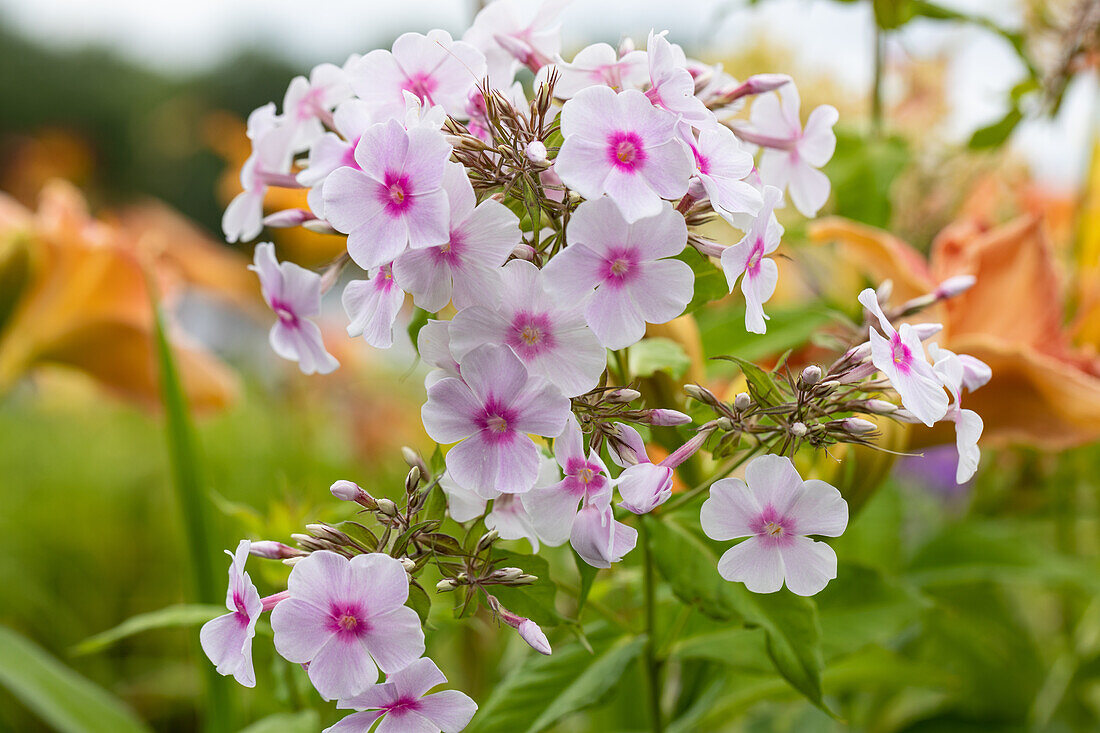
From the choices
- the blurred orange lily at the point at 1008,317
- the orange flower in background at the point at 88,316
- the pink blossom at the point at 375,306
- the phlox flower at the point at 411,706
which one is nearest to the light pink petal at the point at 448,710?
the phlox flower at the point at 411,706

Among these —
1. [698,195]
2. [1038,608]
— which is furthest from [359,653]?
[1038,608]

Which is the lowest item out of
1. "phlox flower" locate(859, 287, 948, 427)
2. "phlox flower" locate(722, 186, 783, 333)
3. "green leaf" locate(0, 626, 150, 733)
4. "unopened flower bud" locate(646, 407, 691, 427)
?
"green leaf" locate(0, 626, 150, 733)

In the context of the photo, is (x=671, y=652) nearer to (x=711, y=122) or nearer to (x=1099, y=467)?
(x=711, y=122)

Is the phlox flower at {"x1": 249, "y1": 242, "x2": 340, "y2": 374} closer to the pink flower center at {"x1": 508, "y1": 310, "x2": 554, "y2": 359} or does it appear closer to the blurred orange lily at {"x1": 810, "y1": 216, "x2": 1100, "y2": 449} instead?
the pink flower center at {"x1": 508, "y1": 310, "x2": 554, "y2": 359}

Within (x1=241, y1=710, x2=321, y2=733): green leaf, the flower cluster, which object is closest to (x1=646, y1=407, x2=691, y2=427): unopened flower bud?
the flower cluster

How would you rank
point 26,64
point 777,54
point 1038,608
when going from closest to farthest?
point 777,54, point 1038,608, point 26,64
